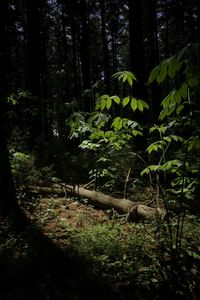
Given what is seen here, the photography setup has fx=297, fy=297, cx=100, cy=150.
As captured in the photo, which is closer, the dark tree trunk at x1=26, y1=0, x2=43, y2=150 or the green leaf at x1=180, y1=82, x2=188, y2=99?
the green leaf at x1=180, y1=82, x2=188, y2=99

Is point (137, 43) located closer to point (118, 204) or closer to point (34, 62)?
point (34, 62)

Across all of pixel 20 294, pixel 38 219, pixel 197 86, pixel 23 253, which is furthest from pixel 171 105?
pixel 38 219

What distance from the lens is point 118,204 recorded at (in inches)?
235

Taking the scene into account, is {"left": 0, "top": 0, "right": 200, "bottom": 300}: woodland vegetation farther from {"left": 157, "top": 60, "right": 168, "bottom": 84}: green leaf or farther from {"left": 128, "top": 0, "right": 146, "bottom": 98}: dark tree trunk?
{"left": 128, "top": 0, "right": 146, "bottom": 98}: dark tree trunk

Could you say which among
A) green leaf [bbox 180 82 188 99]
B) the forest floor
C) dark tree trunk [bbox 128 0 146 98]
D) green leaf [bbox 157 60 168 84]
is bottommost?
the forest floor

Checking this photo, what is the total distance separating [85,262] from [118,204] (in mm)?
2240

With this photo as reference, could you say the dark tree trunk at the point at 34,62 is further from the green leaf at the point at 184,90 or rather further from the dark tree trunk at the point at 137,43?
the green leaf at the point at 184,90

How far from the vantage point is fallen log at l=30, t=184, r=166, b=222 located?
5.23 metres

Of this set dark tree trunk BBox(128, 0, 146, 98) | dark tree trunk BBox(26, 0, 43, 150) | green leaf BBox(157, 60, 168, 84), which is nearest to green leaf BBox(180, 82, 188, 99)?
green leaf BBox(157, 60, 168, 84)

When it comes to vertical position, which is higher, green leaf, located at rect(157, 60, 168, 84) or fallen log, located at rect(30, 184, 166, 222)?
green leaf, located at rect(157, 60, 168, 84)

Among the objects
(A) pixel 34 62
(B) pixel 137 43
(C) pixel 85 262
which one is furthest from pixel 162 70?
(A) pixel 34 62

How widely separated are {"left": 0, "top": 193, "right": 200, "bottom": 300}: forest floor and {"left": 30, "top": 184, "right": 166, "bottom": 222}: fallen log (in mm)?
238

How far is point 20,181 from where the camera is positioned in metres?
7.17

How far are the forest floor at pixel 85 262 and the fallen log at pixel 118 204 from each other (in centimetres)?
24
